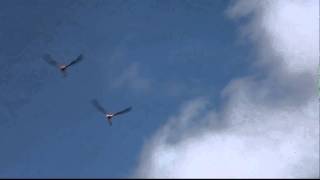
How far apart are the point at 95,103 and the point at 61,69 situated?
17567 mm

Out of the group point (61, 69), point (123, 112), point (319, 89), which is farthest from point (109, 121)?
point (319, 89)

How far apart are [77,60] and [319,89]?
66909mm

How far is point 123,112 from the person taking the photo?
528 feet

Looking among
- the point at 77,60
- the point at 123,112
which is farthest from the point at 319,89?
the point at 77,60

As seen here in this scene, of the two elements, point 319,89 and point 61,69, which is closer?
point 319,89

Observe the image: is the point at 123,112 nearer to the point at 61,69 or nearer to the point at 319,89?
the point at 61,69

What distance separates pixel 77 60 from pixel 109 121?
75.9 ft

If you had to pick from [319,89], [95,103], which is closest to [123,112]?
[95,103]

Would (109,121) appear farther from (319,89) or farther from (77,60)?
(319,89)

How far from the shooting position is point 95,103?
15912 cm

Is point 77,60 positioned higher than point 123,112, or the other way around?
point 77,60

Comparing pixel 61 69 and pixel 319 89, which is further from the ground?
pixel 61 69

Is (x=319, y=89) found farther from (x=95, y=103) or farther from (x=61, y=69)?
(x=61, y=69)

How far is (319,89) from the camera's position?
15662 centimetres
